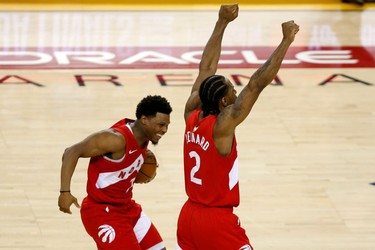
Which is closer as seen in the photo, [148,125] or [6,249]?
[148,125]

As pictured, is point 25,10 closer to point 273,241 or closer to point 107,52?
point 107,52

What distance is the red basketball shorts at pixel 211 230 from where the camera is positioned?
254 inches

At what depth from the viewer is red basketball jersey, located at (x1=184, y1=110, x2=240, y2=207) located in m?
6.40

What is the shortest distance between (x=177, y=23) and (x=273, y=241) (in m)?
6.73

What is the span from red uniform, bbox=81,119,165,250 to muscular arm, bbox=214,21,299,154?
2.55 ft

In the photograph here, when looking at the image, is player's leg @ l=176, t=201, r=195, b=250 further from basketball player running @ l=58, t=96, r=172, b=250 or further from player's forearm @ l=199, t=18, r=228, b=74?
player's forearm @ l=199, t=18, r=228, b=74

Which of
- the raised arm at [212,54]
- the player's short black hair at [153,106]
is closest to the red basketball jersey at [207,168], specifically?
the player's short black hair at [153,106]

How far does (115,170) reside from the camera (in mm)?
6836

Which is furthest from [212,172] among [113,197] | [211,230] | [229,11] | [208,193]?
[229,11]

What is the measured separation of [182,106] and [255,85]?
5314 mm

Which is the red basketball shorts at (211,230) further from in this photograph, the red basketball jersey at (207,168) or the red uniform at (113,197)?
the red uniform at (113,197)

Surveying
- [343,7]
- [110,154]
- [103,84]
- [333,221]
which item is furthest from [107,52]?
[110,154]

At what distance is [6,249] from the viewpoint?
8047 millimetres

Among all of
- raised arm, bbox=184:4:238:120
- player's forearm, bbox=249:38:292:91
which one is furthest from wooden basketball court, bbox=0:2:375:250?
player's forearm, bbox=249:38:292:91
